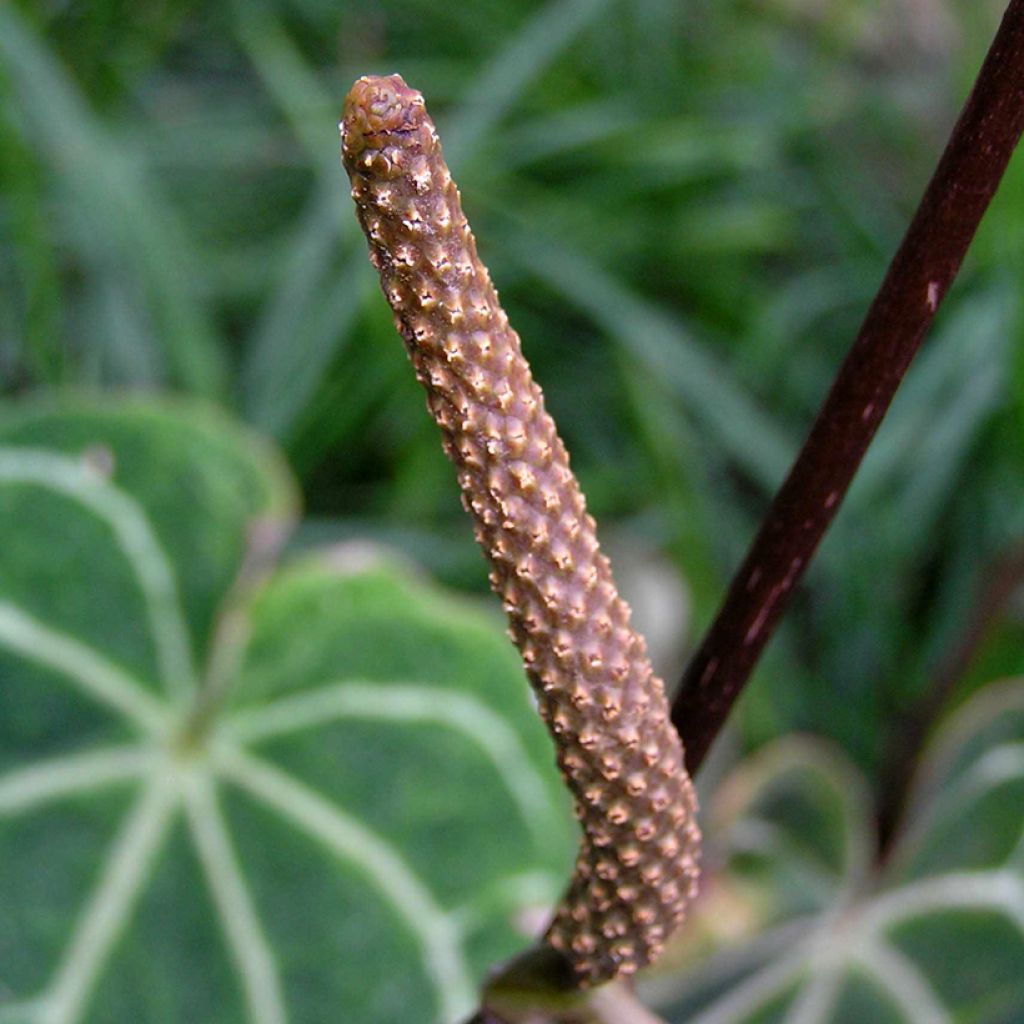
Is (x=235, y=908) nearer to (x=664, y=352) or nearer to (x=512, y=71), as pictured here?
(x=664, y=352)

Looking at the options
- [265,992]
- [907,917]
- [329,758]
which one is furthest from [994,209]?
[265,992]

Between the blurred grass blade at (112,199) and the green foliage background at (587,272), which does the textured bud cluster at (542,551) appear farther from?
the blurred grass blade at (112,199)

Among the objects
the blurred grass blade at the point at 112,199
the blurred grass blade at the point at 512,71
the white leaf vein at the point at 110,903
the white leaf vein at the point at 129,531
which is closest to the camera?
the white leaf vein at the point at 110,903

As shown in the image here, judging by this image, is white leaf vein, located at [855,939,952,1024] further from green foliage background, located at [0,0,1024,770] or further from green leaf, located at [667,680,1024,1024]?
green foliage background, located at [0,0,1024,770]

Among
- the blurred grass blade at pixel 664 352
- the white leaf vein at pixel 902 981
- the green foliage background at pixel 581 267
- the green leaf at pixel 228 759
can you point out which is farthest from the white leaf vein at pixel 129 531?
the blurred grass blade at pixel 664 352

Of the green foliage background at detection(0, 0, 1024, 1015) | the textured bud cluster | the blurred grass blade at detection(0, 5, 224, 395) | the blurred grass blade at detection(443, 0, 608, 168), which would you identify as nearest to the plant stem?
the textured bud cluster

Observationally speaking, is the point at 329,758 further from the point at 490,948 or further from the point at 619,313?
the point at 619,313

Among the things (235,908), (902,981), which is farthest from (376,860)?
(902,981)
